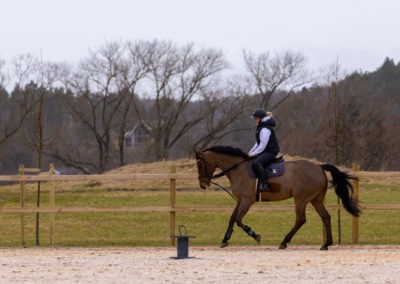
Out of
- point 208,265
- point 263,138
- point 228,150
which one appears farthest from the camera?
point 228,150

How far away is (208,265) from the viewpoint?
9.63m

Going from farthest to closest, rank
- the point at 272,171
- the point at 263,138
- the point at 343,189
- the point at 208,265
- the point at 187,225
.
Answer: the point at 187,225
the point at 343,189
the point at 272,171
the point at 263,138
the point at 208,265

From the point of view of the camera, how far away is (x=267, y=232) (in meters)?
17.8

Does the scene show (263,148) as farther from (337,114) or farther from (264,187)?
(337,114)

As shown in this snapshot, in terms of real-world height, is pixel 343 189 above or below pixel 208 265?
above

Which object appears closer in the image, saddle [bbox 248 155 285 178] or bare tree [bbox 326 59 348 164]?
saddle [bbox 248 155 285 178]

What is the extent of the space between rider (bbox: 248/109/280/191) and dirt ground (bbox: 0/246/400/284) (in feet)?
4.66

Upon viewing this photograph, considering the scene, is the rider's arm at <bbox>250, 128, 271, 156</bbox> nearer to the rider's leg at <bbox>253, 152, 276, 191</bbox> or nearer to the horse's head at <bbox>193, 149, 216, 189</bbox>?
the rider's leg at <bbox>253, 152, 276, 191</bbox>

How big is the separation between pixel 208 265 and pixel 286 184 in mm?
3149

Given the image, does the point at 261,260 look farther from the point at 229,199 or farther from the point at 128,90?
the point at 128,90

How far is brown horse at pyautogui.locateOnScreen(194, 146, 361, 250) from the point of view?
40.1ft

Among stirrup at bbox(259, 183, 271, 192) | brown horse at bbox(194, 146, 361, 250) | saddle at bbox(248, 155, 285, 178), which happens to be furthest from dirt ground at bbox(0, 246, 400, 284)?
saddle at bbox(248, 155, 285, 178)

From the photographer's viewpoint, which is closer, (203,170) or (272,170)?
(272,170)

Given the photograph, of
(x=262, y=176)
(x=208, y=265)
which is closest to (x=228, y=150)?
(x=262, y=176)
